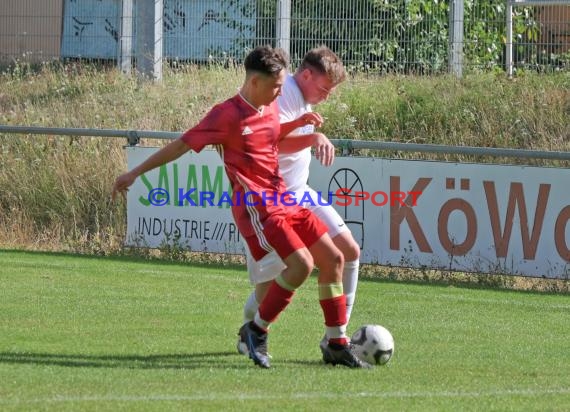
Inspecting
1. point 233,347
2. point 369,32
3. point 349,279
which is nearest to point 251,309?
point 233,347

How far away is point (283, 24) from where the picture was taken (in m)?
19.5

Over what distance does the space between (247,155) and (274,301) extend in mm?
962

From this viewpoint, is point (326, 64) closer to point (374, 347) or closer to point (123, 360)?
point (374, 347)

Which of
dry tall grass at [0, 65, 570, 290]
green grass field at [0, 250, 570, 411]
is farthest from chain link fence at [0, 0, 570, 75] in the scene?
green grass field at [0, 250, 570, 411]

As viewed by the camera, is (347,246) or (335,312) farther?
(347,246)

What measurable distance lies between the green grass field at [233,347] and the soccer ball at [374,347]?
0.08 metres

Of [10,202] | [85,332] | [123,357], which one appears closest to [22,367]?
[123,357]

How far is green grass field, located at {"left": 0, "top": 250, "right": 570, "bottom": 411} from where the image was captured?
7016 mm

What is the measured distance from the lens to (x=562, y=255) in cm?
1270

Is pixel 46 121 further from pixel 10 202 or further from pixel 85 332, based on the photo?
pixel 85 332

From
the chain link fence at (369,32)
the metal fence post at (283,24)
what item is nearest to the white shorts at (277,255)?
the chain link fence at (369,32)

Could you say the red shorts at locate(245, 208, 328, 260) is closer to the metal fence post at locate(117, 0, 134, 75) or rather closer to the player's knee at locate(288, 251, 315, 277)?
the player's knee at locate(288, 251, 315, 277)

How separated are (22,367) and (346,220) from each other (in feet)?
21.5

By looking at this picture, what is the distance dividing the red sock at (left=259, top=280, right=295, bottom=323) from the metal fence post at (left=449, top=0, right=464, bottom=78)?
36.3 ft
